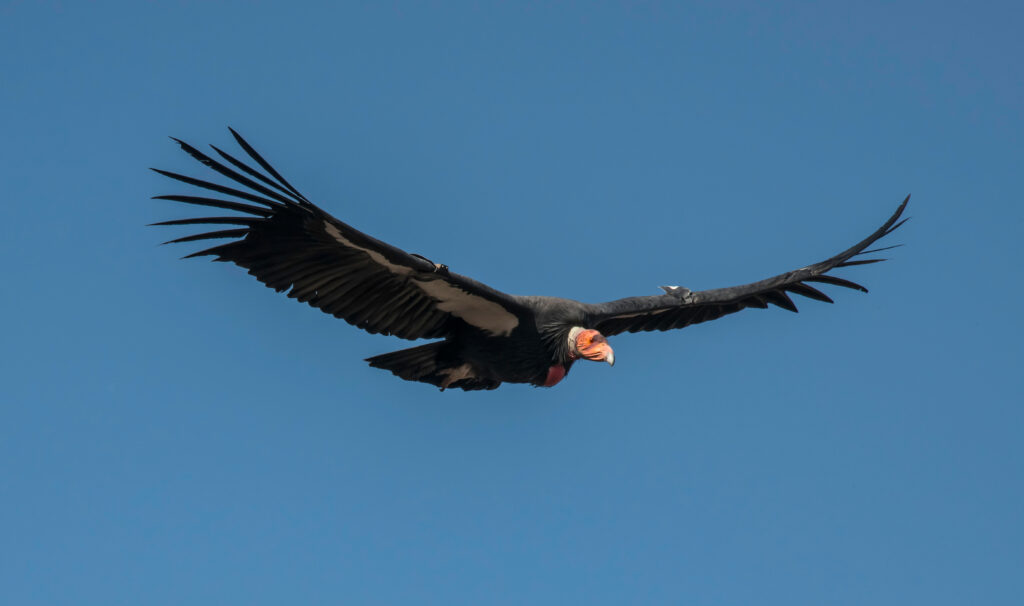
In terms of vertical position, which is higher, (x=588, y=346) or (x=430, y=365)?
(x=430, y=365)

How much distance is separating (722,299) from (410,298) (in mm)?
4251

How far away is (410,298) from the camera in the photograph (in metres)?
12.0

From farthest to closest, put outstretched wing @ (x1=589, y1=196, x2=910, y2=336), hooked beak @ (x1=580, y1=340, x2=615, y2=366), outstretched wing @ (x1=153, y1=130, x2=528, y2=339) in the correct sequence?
1. outstretched wing @ (x1=589, y1=196, x2=910, y2=336)
2. hooked beak @ (x1=580, y1=340, x2=615, y2=366)
3. outstretched wing @ (x1=153, y1=130, x2=528, y2=339)

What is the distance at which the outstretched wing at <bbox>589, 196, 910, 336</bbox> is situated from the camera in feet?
45.6

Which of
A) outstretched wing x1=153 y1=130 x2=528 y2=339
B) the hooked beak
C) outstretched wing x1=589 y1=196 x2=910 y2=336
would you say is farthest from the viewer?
outstretched wing x1=589 y1=196 x2=910 y2=336

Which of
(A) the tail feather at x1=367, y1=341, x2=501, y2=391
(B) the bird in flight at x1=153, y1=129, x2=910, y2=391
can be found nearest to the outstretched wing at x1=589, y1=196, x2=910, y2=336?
(B) the bird in flight at x1=153, y1=129, x2=910, y2=391

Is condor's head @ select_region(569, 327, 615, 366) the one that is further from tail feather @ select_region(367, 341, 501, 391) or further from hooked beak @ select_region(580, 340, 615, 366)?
tail feather @ select_region(367, 341, 501, 391)

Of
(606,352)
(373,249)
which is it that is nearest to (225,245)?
(373,249)

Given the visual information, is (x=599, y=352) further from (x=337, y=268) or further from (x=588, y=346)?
(x=337, y=268)

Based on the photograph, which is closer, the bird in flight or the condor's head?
the bird in flight

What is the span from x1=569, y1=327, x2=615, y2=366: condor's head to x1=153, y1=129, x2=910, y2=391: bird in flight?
0.04 feet

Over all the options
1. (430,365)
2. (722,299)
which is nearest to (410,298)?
(430,365)

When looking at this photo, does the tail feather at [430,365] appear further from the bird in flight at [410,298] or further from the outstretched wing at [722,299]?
the outstretched wing at [722,299]

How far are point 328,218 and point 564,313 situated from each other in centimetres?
307
